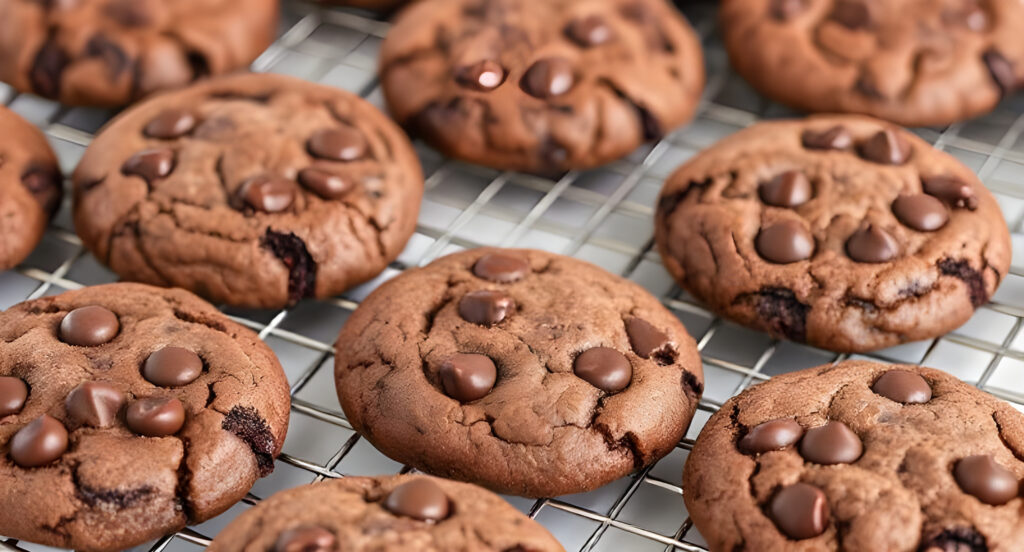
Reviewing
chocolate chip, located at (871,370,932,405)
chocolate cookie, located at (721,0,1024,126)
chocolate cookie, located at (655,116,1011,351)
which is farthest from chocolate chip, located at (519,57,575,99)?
chocolate chip, located at (871,370,932,405)

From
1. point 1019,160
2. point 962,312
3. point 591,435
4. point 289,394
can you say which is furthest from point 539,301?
point 1019,160

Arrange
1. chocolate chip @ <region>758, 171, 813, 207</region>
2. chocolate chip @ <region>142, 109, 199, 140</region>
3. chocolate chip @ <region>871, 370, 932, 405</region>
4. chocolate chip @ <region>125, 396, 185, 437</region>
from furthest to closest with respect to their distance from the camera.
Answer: chocolate chip @ <region>142, 109, 199, 140</region>
chocolate chip @ <region>758, 171, 813, 207</region>
chocolate chip @ <region>871, 370, 932, 405</region>
chocolate chip @ <region>125, 396, 185, 437</region>

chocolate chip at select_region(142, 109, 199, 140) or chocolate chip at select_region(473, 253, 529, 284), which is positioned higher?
chocolate chip at select_region(142, 109, 199, 140)

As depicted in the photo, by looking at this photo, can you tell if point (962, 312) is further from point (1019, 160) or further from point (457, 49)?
point (457, 49)

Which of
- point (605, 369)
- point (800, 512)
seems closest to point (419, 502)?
point (605, 369)

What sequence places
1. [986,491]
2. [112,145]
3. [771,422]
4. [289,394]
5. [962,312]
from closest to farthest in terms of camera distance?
[986,491], [771,422], [289,394], [962,312], [112,145]

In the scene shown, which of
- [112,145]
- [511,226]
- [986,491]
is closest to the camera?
[986,491]

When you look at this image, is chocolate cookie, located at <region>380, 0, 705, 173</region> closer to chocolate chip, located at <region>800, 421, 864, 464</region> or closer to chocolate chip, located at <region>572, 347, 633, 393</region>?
chocolate chip, located at <region>572, 347, 633, 393</region>
